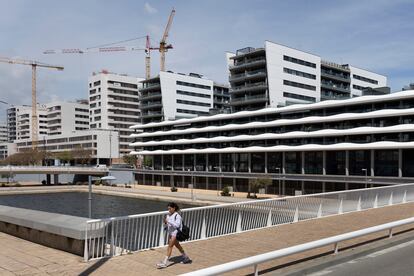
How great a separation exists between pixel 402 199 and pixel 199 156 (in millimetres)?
72452

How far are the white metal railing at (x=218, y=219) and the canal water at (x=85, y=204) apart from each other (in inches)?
1808

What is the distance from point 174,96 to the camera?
12006cm

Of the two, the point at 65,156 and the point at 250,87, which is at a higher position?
the point at 250,87

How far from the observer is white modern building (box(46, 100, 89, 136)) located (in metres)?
180

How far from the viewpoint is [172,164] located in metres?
103

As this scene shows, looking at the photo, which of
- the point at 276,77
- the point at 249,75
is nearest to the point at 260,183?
the point at 276,77

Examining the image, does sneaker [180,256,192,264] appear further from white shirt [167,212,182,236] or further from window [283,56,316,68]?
window [283,56,316,68]

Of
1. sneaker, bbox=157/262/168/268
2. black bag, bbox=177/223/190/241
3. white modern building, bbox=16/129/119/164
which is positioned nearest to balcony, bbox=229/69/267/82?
white modern building, bbox=16/129/119/164

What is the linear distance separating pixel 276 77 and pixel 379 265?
87158 mm

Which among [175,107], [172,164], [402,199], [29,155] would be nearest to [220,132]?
[172,164]

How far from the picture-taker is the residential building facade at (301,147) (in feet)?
197

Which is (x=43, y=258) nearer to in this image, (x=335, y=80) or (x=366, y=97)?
(x=366, y=97)

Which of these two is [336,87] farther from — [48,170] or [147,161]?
[48,170]

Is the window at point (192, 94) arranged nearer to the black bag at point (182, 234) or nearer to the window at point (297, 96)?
the window at point (297, 96)
